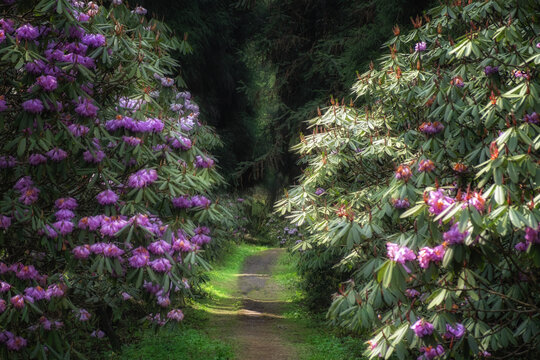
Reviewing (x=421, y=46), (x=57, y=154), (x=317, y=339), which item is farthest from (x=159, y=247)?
(x=317, y=339)

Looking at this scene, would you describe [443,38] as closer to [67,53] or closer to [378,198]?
[378,198]

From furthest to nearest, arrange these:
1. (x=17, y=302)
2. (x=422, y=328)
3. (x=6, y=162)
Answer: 1. (x=6, y=162)
2. (x=17, y=302)
3. (x=422, y=328)

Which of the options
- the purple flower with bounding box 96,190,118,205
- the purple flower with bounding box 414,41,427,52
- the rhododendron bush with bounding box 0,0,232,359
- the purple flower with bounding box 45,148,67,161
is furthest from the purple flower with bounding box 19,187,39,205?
the purple flower with bounding box 414,41,427,52

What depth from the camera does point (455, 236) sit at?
2508 mm

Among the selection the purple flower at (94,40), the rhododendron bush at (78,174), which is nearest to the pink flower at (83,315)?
the rhododendron bush at (78,174)

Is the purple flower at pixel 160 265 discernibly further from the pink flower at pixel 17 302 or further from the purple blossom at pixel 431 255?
the purple blossom at pixel 431 255

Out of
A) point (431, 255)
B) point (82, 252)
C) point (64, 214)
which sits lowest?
point (431, 255)

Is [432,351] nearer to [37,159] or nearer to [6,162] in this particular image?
[37,159]

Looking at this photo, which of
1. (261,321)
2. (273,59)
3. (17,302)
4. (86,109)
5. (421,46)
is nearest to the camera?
(17,302)

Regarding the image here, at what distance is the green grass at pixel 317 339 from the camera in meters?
7.71

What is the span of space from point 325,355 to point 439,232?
17.7 ft

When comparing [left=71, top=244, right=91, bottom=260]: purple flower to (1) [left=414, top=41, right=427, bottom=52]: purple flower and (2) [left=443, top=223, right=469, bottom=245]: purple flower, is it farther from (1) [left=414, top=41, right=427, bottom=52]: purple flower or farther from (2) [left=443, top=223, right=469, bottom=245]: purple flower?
(1) [left=414, top=41, right=427, bottom=52]: purple flower

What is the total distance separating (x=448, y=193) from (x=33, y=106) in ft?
8.39

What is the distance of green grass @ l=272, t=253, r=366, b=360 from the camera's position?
771 centimetres
